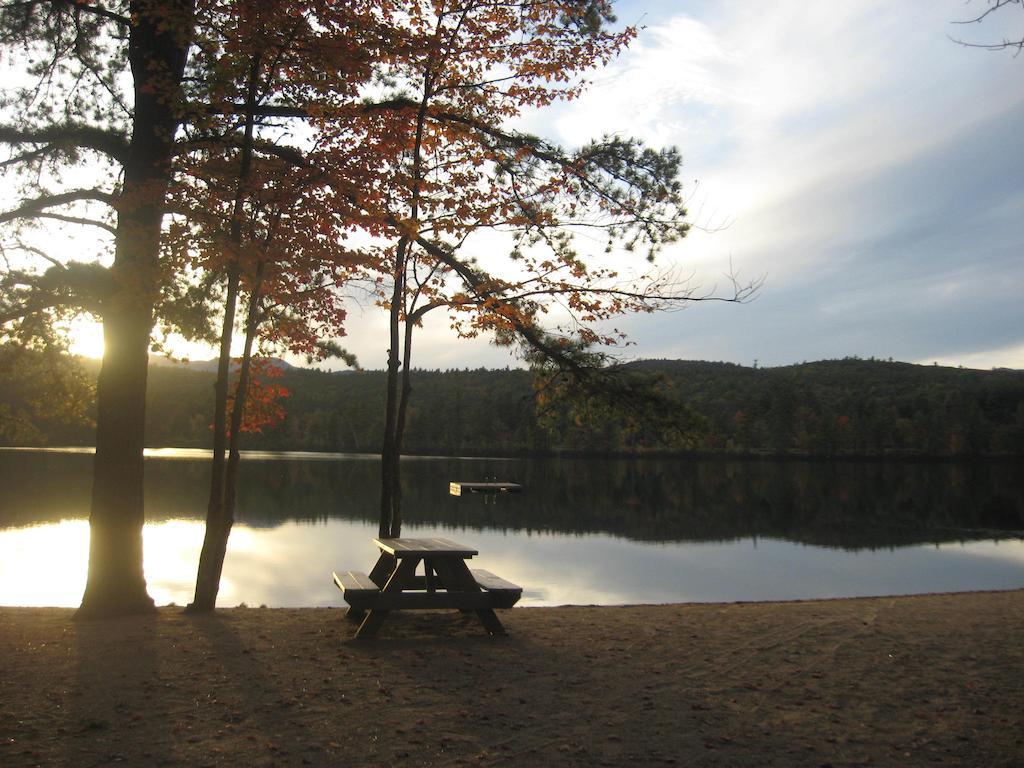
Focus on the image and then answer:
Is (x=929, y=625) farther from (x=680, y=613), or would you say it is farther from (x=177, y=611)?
(x=177, y=611)

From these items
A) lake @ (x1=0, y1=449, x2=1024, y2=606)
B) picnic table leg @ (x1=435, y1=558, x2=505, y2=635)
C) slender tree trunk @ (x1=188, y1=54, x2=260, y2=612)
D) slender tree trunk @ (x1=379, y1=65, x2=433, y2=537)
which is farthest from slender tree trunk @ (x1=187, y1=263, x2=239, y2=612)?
lake @ (x1=0, y1=449, x2=1024, y2=606)

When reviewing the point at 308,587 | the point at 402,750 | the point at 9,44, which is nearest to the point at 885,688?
the point at 402,750

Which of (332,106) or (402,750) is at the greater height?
(332,106)

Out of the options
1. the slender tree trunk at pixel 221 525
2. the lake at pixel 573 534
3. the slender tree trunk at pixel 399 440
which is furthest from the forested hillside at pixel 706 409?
the slender tree trunk at pixel 221 525

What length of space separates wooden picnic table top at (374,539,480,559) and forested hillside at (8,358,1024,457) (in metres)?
74.8

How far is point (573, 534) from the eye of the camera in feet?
90.6

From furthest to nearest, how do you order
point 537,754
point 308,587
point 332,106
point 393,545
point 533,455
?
point 533,455 < point 308,587 < point 332,106 < point 393,545 < point 537,754

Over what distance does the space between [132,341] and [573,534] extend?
68.9 feet

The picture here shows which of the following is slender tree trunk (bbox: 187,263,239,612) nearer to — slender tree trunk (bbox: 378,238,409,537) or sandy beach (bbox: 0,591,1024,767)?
sandy beach (bbox: 0,591,1024,767)

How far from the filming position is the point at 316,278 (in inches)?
382

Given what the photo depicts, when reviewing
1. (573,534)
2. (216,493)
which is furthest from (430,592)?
(573,534)

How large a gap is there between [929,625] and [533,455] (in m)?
80.0

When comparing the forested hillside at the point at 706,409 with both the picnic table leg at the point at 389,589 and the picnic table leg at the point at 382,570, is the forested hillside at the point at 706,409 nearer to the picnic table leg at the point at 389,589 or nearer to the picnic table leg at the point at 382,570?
the picnic table leg at the point at 382,570

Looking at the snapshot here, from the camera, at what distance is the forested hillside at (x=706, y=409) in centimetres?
8800
